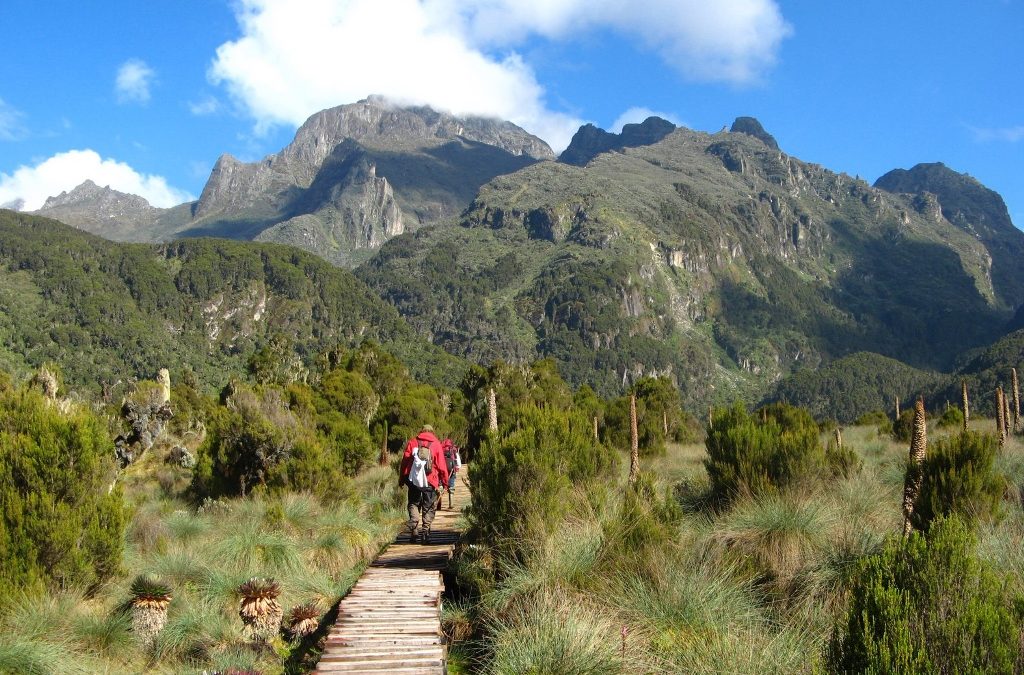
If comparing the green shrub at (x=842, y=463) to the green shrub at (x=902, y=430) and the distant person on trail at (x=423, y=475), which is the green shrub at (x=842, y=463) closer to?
the distant person on trail at (x=423, y=475)

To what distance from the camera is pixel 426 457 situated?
1110cm

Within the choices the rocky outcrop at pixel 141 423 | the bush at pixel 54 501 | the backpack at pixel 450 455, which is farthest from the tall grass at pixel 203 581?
the rocky outcrop at pixel 141 423

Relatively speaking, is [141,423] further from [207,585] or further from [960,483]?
[960,483]

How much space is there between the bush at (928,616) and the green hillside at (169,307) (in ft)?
380

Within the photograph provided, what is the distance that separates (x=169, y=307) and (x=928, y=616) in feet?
554

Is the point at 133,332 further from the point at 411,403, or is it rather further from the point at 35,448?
the point at 35,448

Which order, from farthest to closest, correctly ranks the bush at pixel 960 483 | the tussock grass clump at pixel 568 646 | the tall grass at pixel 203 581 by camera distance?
the bush at pixel 960 483
the tall grass at pixel 203 581
the tussock grass clump at pixel 568 646

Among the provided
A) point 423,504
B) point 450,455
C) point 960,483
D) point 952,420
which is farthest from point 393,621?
point 952,420

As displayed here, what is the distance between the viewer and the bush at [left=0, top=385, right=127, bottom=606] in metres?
8.05

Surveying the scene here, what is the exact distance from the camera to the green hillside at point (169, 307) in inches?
4744

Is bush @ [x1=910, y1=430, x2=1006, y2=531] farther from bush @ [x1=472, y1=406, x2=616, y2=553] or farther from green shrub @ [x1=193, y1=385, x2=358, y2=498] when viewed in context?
green shrub @ [x1=193, y1=385, x2=358, y2=498]

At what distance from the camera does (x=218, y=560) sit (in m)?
10.1

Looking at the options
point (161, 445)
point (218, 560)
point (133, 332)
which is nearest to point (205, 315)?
point (133, 332)

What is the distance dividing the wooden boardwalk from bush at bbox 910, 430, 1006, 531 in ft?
16.7
